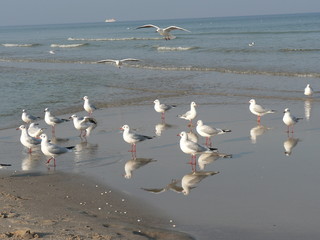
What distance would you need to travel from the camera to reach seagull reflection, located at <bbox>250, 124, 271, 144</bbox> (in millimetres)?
13602

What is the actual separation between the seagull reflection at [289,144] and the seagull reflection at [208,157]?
48.8 inches

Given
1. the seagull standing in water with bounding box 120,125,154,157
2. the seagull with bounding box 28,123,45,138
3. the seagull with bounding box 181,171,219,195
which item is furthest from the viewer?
the seagull with bounding box 28,123,45,138

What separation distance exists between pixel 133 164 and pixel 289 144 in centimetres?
366

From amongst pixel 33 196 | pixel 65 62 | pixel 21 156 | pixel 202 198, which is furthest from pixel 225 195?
pixel 65 62

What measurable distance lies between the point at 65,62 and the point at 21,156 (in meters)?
28.7

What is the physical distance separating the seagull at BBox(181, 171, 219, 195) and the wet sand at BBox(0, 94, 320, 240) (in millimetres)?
134

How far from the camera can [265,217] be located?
831 centimetres

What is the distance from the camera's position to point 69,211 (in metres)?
8.72

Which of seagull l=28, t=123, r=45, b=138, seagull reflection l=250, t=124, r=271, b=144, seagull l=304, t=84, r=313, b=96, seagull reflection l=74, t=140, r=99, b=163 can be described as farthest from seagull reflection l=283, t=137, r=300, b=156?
seagull l=304, t=84, r=313, b=96

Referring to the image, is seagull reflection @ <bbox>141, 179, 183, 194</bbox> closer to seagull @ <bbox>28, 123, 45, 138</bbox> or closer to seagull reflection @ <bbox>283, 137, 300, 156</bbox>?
seagull reflection @ <bbox>283, 137, 300, 156</bbox>

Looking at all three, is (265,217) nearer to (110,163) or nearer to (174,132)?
(110,163)

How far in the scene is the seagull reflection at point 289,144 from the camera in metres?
12.2

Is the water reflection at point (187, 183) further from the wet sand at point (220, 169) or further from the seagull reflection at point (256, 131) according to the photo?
the seagull reflection at point (256, 131)

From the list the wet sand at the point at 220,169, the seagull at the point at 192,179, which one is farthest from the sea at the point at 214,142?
the seagull at the point at 192,179
